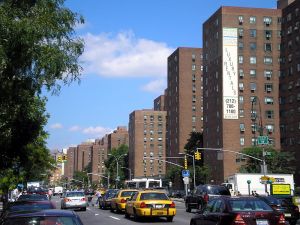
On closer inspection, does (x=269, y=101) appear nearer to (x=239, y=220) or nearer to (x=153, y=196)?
(x=153, y=196)

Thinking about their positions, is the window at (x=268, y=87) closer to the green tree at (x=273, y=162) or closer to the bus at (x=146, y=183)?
the green tree at (x=273, y=162)

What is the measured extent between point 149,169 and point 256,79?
77.8m

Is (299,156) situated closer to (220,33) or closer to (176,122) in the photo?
(220,33)

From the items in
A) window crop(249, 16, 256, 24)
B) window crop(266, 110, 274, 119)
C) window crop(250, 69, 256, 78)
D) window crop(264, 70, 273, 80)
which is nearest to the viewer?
window crop(266, 110, 274, 119)

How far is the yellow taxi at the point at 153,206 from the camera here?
25344mm

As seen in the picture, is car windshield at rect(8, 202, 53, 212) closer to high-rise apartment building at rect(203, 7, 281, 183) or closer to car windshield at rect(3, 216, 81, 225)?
car windshield at rect(3, 216, 81, 225)

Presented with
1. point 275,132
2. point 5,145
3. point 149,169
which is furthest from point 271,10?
point 5,145

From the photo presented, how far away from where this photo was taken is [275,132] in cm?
10319

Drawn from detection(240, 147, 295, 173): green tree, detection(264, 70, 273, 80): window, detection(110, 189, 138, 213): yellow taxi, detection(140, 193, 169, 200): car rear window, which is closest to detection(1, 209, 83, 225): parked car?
detection(140, 193, 169, 200): car rear window

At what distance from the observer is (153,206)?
25.4m

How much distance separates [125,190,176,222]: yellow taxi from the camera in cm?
2534

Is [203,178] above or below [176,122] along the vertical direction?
below

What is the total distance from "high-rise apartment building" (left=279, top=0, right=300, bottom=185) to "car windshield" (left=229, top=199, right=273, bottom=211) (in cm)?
8011

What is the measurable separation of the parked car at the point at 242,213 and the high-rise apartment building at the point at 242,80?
86108 mm
